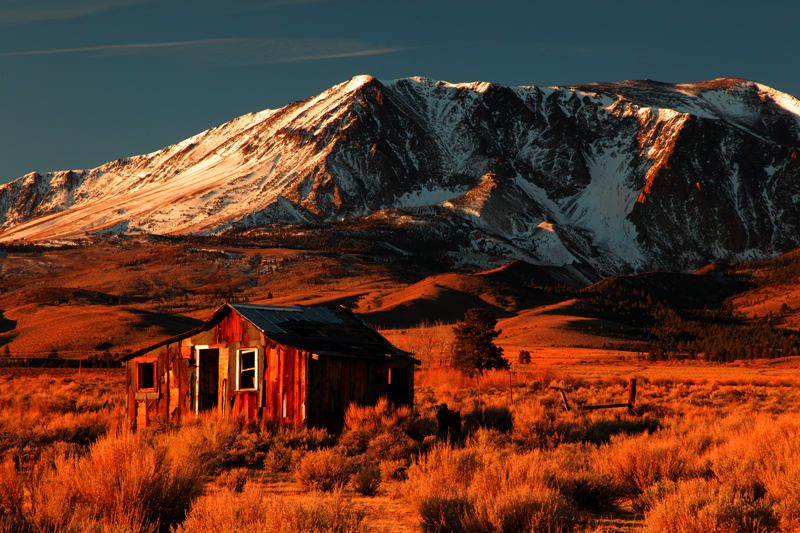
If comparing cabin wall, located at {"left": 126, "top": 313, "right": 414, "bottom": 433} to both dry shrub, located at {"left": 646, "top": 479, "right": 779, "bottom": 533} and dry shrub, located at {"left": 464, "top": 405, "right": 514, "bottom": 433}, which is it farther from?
dry shrub, located at {"left": 646, "top": 479, "right": 779, "bottom": 533}

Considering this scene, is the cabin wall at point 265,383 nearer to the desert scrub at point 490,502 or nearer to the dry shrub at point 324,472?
the dry shrub at point 324,472

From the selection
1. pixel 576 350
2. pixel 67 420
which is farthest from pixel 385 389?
pixel 576 350

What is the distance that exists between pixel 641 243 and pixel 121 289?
152038 millimetres

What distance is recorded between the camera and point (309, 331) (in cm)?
1545

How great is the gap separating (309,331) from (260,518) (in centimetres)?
970

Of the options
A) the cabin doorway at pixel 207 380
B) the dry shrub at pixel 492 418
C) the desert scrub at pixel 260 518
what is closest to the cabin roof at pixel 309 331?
the cabin doorway at pixel 207 380

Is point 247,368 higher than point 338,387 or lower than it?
higher

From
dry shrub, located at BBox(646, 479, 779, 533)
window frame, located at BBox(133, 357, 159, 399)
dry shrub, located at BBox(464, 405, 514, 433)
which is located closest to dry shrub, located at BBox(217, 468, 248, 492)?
dry shrub, located at BBox(646, 479, 779, 533)

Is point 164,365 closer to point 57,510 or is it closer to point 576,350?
point 57,510

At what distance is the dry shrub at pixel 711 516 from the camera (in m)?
5.70

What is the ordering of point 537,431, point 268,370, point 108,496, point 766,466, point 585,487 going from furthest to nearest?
1. point 268,370
2. point 537,431
3. point 766,466
4. point 585,487
5. point 108,496

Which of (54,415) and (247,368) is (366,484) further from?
(54,415)

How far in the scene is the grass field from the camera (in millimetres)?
5863

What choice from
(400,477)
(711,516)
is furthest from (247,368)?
Answer: (711,516)
